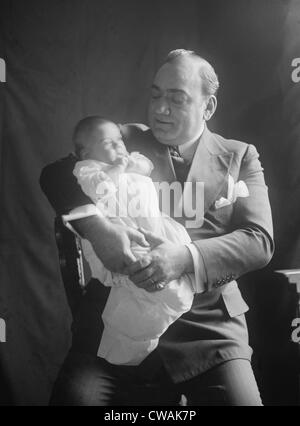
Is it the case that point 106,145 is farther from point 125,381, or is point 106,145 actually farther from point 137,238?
point 125,381

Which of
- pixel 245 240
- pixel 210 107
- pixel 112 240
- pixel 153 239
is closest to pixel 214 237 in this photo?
pixel 245 240

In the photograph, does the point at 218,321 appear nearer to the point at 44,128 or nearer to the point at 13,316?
the point at 13,316

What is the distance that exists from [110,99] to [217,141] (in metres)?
0.36

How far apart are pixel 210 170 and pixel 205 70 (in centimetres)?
31

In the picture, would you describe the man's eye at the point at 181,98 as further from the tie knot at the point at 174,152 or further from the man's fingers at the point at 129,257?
the man's fingers at the point at 129,257

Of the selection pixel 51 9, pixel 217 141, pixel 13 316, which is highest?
pixel 51 9

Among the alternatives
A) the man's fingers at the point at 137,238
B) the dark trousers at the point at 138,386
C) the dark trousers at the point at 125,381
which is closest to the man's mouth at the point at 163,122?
the man's fingers at the point at 137,238

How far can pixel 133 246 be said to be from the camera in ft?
4.73

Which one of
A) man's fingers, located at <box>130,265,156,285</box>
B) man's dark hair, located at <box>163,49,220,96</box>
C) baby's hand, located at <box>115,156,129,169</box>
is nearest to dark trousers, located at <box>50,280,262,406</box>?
man's fingers, located at <box>130,265,156,285</box>

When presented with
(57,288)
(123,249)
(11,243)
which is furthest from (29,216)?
(123,249)

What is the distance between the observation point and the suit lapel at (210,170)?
153cm

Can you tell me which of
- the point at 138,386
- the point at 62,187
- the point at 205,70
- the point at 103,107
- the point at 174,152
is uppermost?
the point at 205,70

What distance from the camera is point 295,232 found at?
161 centimetres

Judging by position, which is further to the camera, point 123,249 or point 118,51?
point 118,51
